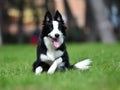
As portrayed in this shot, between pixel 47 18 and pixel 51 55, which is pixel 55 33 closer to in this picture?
pixel 47 18

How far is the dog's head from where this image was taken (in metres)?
9.39

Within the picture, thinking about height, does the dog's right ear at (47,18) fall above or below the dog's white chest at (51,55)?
above

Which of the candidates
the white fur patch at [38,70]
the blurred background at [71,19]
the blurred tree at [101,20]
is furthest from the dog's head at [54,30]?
the blurred tree at [101,20]

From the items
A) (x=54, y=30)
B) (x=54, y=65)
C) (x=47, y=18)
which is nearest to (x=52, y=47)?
(x=54, y=65)

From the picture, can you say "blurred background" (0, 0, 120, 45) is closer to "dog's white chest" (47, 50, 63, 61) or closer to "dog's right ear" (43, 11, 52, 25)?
"dog's white chest" (47, 50, 63, 61)

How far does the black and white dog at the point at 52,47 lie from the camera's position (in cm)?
948

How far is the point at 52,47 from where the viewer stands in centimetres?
976

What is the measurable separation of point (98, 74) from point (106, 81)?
887 mm

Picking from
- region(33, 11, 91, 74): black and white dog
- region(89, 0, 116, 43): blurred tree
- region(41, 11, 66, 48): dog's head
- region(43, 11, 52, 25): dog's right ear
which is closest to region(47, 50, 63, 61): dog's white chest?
region(33, 11, 91, 74): black and white dog

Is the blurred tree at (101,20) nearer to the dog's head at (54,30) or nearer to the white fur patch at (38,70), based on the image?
the white fur patch at (38,70)

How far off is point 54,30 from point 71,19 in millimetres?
29774

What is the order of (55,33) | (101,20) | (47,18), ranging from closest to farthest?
(55,33) → (47,18) → (101,20)

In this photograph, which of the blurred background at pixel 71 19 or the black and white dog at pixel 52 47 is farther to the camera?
the blurred background at pixel 71 19

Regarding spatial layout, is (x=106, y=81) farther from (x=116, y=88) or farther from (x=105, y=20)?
(x=105, y=20)
